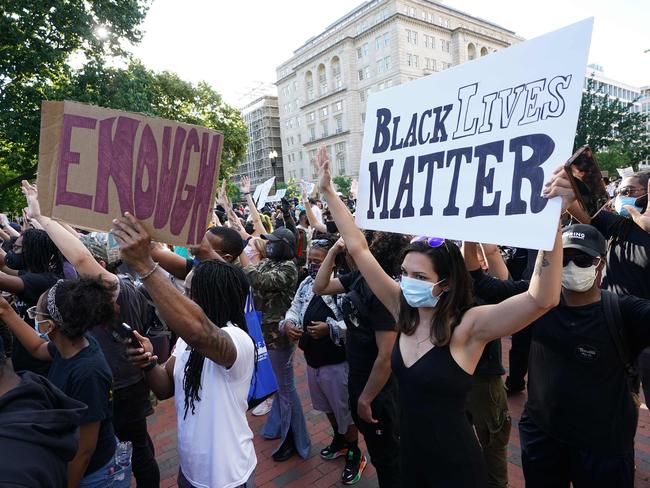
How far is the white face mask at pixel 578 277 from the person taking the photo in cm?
214

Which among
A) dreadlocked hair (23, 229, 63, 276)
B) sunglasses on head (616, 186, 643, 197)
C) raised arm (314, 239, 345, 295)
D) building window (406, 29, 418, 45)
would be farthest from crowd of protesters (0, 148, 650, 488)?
building window (406, 29, 418, 45)

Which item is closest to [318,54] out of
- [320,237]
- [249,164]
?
[249,164]

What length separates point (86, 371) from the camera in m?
1.99

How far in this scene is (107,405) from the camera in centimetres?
203

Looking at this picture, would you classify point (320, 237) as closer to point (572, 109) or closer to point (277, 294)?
point (277, 294)

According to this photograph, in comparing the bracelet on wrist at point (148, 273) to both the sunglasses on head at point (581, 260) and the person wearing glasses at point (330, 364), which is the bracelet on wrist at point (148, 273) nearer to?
the person wearing glasses at point (330, 364)

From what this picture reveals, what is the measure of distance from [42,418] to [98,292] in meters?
1.03

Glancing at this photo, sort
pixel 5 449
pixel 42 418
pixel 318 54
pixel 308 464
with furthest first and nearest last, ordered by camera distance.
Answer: pixel 318 54, pixel 308 464, pixel 42 418, pixel 5 449

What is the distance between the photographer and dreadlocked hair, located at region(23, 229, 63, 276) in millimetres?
3416

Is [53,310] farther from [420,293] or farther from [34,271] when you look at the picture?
[420,293]

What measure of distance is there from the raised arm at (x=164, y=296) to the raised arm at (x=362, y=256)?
3.16 ft

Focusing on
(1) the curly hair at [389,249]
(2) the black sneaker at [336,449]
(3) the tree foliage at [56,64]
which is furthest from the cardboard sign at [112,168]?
(3) the tree foliage at [56,64]

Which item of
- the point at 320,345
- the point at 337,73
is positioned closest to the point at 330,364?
the point at 320,345

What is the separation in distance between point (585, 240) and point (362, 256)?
1.24 metres
